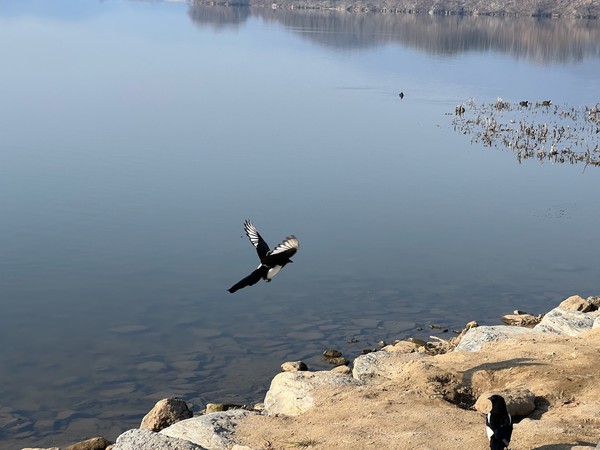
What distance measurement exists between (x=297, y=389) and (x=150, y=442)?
131 inches

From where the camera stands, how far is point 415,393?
53.7 ft

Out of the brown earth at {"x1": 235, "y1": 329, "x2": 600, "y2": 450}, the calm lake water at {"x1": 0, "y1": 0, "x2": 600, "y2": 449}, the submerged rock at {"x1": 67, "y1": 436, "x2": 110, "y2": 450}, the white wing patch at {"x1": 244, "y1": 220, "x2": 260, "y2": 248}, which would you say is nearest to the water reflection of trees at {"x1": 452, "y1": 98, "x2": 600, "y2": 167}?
the calm lake water at {"x1": 0, "y1": 0, "x2": 600, "y2": 449}

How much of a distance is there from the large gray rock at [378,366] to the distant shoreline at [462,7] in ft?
489

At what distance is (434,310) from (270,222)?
9252mm

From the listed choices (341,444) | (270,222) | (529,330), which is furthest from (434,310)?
(341,444)

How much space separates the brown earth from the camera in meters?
13.9

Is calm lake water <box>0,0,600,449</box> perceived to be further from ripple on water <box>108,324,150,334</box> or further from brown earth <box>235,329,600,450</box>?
brown earth <box>235,329,600,450</box>

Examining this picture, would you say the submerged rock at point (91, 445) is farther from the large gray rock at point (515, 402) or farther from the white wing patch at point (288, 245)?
the large gray rock at point (515, 402)

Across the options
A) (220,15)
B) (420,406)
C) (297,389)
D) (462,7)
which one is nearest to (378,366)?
(297,389)

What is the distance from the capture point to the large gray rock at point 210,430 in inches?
586

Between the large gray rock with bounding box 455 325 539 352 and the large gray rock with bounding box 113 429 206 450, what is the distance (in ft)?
24.5

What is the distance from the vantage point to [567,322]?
2108 cm

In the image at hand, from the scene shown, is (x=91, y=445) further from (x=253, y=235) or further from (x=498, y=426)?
(x=498, y=426)

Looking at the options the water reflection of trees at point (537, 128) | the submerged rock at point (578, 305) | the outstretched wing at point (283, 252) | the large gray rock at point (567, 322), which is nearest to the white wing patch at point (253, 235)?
the outstretched wing at point (283, 252)
